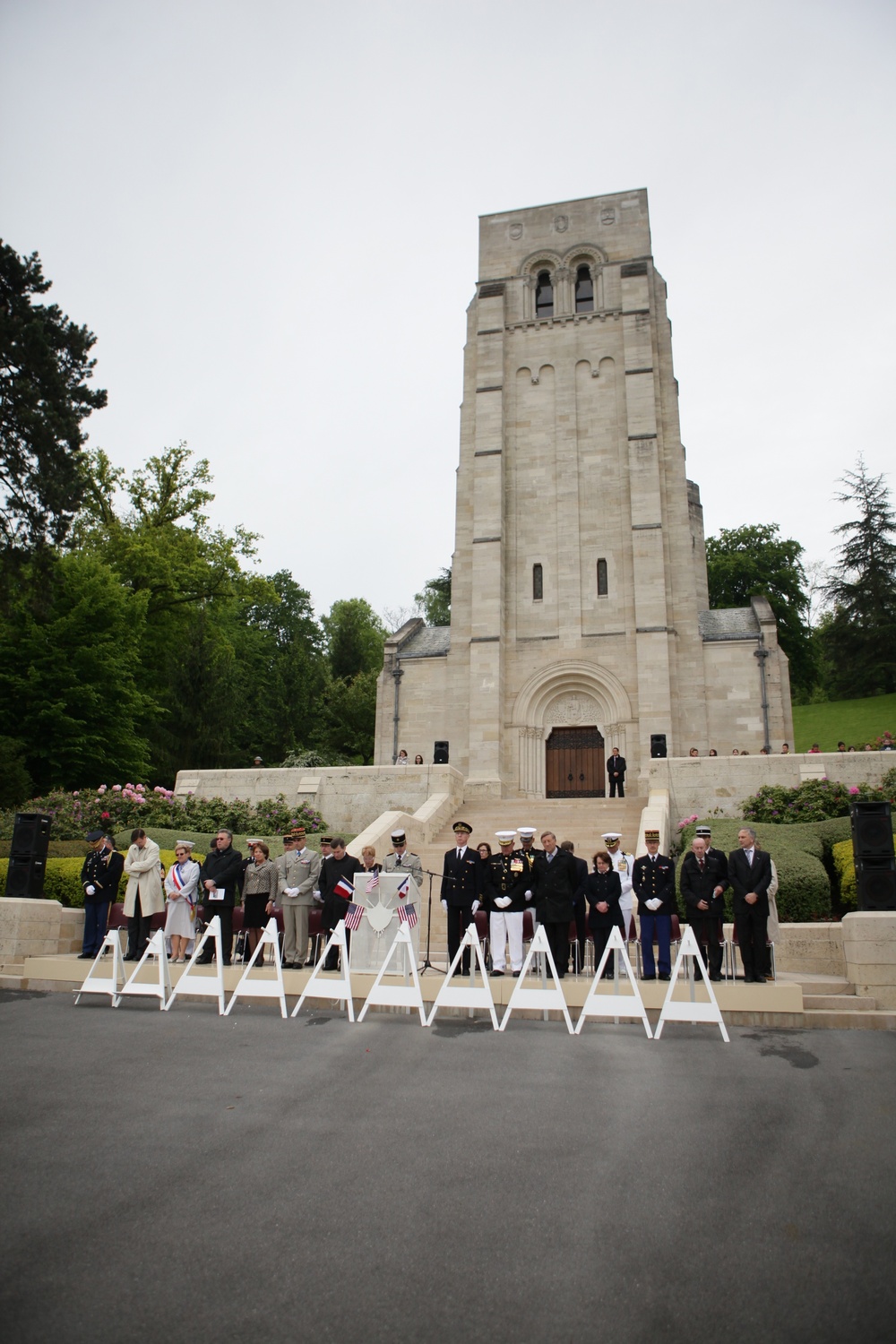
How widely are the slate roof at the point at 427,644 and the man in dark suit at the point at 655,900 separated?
1969 cm

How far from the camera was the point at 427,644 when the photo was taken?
3156cm

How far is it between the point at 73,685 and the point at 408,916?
74.0 feet

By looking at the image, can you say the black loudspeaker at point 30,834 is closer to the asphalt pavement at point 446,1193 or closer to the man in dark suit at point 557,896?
the asphalt pavement at point 446,1193

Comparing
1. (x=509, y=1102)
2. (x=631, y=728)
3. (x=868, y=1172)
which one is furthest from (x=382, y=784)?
(x=868, y=1172)

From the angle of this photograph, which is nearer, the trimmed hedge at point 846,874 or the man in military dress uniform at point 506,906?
the man in military dress uniform at point 506,906

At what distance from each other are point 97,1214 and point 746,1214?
321cm

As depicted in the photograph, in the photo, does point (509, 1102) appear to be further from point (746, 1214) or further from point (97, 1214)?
point (97, 1214)

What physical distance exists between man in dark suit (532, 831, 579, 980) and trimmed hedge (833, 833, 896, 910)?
4745mm

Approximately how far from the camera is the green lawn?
125ft

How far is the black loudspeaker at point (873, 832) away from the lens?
32.1 ft

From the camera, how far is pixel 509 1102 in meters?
6.06

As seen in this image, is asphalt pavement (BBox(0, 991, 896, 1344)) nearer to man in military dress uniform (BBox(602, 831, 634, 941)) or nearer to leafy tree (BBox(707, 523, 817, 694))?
man in military dress uniform (BBox(602, 831, 634, 941))

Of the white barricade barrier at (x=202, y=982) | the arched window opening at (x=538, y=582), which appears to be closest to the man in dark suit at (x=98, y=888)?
the white barricade barrier at (x=202, y=982)

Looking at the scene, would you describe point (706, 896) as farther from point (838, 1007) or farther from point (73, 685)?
point (73, 685)
